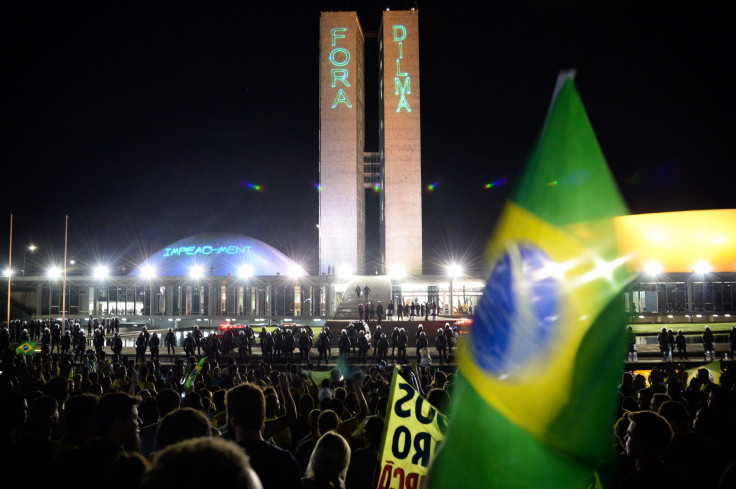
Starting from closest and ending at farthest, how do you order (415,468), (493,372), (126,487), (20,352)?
(126,487) → (493,372) → (415,468) → (20,352)

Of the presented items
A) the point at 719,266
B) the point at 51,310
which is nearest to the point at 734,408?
the point at 719,266

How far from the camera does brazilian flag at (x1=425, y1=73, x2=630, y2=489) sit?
9.53 ft

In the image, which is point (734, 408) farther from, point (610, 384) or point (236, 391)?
point (236, 391)

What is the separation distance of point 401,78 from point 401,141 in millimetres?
7196

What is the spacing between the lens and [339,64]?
6488 centimetres

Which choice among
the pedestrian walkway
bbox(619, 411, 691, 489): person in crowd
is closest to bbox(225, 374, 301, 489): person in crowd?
bbox(619, 411, 691, 489): person in crowd

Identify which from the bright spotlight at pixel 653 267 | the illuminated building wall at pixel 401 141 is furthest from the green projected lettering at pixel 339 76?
the bright spotlight at pixel 653 267

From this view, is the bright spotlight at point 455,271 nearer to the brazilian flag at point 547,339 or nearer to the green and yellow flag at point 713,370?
the green and yellow flag at point 713,370

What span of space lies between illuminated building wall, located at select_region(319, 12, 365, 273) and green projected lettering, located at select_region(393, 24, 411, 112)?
489 cm

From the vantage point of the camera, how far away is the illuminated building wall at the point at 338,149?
64562 mm

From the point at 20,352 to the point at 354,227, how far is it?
153 feet

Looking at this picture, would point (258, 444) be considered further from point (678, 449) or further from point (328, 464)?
point (678, 449)

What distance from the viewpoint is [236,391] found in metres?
3.76

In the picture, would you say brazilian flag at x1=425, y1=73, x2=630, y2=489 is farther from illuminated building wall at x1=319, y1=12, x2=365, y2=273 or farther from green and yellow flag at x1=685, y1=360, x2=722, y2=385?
illuminated building wall at x1=319, y1=12, x2=365, y2=273
